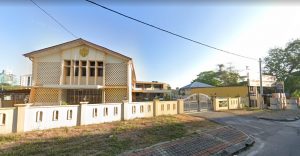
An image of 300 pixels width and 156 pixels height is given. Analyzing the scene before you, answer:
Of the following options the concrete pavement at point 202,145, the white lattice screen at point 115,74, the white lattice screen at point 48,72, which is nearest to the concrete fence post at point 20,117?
the concrete pavement at point 202,145

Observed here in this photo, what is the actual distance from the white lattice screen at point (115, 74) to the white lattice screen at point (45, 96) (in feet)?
15.1

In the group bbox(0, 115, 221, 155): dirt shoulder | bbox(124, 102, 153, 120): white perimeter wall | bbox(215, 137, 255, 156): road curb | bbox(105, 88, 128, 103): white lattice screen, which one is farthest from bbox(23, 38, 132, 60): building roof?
bbox(215, 137, 255, 156): road curb

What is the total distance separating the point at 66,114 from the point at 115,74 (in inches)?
362

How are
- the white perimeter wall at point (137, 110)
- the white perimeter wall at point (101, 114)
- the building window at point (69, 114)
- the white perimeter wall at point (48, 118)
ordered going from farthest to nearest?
1. the white perimeter wall at point (137, 110)
2. the white perimeter wall at point (101, 114)
3. the building window at point (69, 114)
4. the white perimeter wall at point (48, 118)

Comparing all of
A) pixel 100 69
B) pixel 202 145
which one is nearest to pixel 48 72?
pixel 100 69

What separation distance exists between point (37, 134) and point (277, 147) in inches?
381

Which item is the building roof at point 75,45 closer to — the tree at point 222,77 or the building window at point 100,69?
Result: the building window at point 100,69

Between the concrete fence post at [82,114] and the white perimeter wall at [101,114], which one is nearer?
the concrete fence post at [82,114]

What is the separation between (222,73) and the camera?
61.2 m

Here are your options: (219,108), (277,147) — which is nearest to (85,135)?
(277,147)

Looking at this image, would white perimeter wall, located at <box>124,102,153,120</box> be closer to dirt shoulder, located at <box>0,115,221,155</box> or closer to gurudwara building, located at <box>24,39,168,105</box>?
dirt shoulder, located at <box>0,115,221,155</box>

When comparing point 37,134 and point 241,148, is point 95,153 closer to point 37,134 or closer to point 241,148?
point 37,134

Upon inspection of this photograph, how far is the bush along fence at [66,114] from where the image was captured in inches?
323

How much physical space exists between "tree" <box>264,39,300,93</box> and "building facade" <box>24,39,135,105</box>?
38625mm
